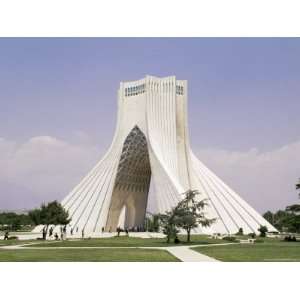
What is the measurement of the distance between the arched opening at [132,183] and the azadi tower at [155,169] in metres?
0.08

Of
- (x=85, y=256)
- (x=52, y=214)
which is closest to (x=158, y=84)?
(x=52, y=214)

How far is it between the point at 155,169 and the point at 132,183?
8.65 metres

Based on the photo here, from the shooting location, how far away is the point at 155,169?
34.9 metres

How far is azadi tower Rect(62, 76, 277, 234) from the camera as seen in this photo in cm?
3278

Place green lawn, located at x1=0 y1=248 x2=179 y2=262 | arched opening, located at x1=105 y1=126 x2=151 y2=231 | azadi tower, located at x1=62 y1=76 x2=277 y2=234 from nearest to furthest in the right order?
green lawn, located at x1=0 y1=248 x2=179 y2=262 → azadi tower, located at x1=62 y1=76 x2=277 y2=234 → arched opening, located at x1=105 y1=126 x2=151 y2=231

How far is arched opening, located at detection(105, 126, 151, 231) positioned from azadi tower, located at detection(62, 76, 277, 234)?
0.25 ft

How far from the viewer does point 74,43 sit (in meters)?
18.7

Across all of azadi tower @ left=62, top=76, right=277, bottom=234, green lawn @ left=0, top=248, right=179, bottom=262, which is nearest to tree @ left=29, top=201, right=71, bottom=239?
azadi tower @ left=62, top=76, right=277, bottom=234

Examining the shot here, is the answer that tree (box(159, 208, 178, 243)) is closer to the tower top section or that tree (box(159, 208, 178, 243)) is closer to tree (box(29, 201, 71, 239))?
tree (box(29, 201, 71, 239))

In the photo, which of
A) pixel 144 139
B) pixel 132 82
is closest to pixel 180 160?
pixel 144 139

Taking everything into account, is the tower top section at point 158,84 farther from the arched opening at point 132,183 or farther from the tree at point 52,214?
the tree at point 52,214
